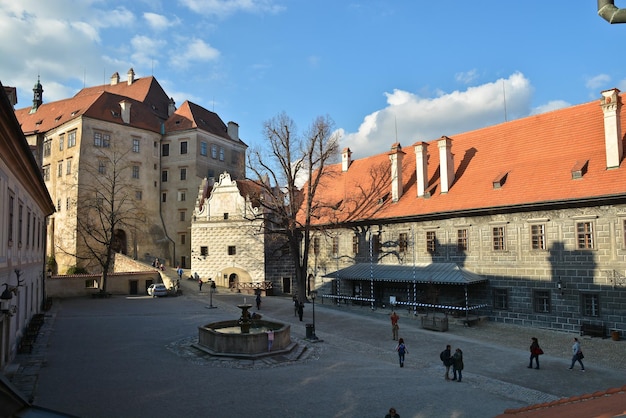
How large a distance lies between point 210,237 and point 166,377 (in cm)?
2837

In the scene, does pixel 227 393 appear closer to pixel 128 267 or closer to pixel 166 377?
pixel 166 377

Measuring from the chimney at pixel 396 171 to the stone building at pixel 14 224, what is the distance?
21357mm

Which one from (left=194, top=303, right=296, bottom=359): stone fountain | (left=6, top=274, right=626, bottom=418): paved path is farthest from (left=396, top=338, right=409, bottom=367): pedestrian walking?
(left=194, top=303, right=296, bottom=359): stone fountain

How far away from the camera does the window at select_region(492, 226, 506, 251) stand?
83.8 ft

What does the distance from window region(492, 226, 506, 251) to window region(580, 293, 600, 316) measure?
4631 millimetres

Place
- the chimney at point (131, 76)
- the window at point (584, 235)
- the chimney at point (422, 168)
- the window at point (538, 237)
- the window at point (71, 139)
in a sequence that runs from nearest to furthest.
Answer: the window at point (584, 235)
the window at point (538, 237)
the chimney at point (422, 168)
the window at point (71, 139)
the chimney at point (131, 76)

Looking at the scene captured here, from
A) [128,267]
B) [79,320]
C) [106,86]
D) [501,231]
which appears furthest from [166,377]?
[106,86]

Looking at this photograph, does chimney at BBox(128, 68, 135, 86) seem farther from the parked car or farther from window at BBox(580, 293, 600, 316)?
window at BBox(580, 293, 600, 316)

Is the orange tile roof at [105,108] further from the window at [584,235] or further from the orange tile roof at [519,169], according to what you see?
the window at [584,235]

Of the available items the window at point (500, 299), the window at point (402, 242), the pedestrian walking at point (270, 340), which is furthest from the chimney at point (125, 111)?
the window at point (500, 299)

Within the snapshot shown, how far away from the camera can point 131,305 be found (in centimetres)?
3241

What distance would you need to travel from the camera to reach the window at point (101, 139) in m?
47.3

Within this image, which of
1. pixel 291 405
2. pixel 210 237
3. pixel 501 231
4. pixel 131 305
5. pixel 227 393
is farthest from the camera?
pixel 210 237

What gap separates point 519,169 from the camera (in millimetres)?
26656
